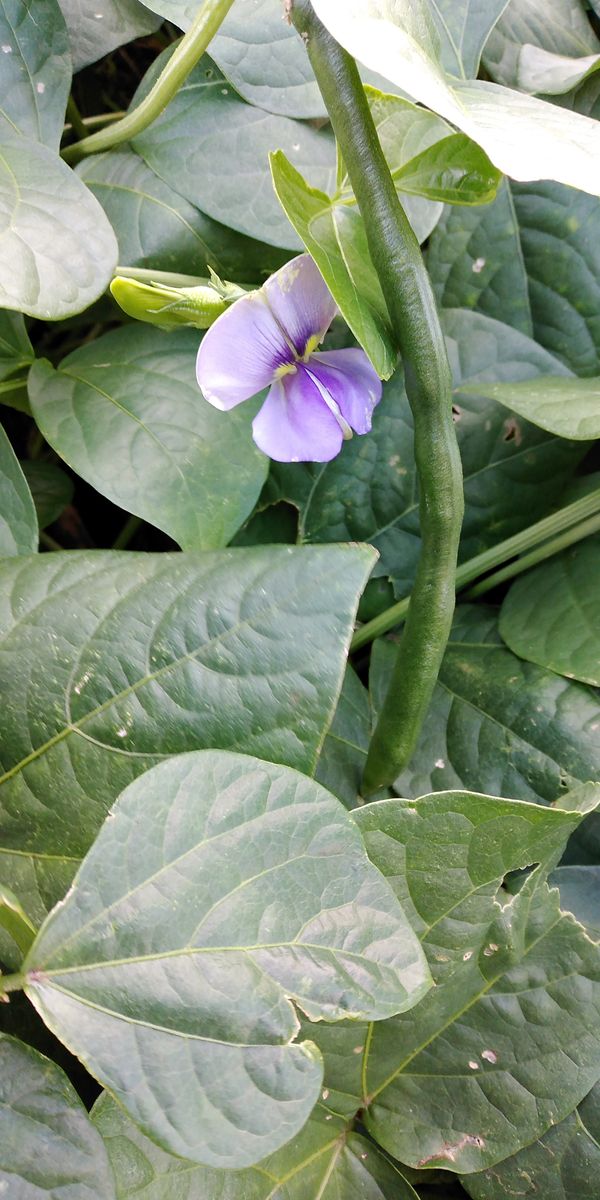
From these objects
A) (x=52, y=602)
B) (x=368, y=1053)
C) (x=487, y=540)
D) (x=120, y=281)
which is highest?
(x=120, y=281)

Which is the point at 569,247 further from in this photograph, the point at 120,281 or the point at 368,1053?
the point at 368,1053

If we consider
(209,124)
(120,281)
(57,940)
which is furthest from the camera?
(209,124)

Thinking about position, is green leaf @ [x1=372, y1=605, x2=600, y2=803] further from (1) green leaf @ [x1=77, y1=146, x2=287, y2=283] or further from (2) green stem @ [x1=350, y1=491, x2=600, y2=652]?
(1) green leaf @ [x1=77, y1=146, x2=287, y2=283]

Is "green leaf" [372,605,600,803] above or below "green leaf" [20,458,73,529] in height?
below

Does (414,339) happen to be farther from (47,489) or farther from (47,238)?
(47,489)

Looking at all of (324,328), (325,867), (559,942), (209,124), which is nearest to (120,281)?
(324,328)

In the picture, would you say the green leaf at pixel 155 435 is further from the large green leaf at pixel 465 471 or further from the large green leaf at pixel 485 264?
the large green leaf at pixel 485 264

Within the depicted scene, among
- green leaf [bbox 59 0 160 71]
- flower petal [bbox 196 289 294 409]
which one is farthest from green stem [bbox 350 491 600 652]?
green leaf [bbox 59 0 160 71]

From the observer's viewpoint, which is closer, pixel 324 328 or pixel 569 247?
pixel 324 328
